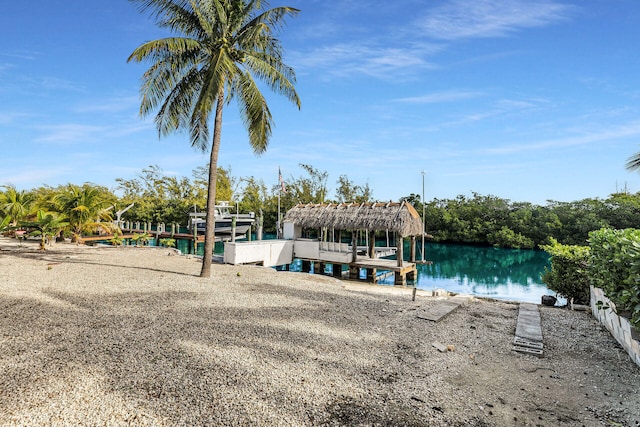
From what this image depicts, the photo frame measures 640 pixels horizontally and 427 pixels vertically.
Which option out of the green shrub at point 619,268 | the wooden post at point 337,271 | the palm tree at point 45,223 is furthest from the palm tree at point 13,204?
the green shrub at point 619,268

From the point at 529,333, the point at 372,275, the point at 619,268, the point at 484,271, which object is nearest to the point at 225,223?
the point at 372,275

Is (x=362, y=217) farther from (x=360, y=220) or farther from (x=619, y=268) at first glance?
(x=619, y=268)

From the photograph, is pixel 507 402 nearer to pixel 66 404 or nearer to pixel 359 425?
pixel 359 425

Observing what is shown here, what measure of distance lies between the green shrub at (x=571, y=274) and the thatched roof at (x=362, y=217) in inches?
266

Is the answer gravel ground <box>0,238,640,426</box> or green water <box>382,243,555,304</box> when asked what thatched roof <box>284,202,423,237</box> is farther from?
gravel ground <box>0,238,640,426</box>

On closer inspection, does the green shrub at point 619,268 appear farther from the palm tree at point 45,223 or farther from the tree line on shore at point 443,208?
the tree line on shore at point 443,208

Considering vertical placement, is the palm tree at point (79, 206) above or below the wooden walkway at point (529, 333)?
above

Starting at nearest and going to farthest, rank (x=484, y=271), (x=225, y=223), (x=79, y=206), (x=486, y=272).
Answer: (x=79, y=206)
(x=486, y=272)
(x=484, y=271)
(x=225, y=223)

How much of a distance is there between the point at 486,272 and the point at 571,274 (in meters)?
15.6

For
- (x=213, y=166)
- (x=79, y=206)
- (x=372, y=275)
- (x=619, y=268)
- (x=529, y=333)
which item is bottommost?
(x=372, y=275)

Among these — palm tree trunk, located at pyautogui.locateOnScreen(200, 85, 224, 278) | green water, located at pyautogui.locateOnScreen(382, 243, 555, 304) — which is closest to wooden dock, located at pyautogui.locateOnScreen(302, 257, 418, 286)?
green water, located at pyautogui.locateOnScreen(382, 243, 555, 304)

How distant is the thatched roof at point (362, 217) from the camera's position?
1581 cm

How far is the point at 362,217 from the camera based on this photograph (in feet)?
53.9

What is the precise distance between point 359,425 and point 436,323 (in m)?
3.84
